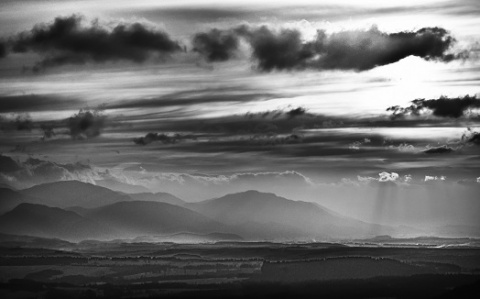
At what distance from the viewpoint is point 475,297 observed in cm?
18750

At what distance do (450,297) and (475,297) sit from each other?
9994 mm

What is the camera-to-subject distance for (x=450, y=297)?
197 metres
